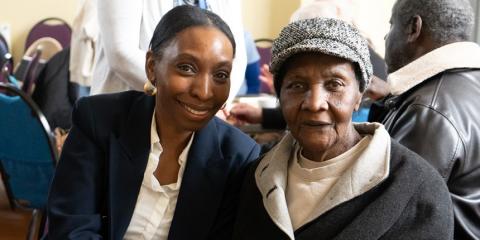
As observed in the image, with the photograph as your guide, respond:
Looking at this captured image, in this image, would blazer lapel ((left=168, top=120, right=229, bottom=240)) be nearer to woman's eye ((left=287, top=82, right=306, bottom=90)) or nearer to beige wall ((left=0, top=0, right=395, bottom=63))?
woman's eye ((left=287, top=82, right=306, bottom=90))

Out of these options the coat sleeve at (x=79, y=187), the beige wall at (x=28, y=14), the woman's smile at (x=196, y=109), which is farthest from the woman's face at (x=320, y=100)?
the beige wall at (x=28, y=14)

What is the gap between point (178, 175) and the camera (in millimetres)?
1422

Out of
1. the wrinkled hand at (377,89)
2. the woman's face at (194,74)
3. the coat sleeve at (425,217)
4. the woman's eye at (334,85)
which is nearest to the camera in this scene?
the coat sleeve at (425,217)

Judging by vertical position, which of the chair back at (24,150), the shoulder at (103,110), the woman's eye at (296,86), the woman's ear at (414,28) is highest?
the woman's eye at (296,86)

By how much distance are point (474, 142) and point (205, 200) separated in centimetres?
68

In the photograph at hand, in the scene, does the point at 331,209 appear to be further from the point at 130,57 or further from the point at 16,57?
the point at 16,57

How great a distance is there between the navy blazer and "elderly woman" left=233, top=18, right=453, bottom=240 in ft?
0.46

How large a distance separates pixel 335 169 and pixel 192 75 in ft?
1.26

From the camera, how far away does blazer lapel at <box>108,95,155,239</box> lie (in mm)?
1363

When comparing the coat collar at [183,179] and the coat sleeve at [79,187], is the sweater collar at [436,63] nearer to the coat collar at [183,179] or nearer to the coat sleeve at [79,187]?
the coat collar at [183,179]

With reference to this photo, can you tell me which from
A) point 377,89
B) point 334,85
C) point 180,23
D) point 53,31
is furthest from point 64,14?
point 334,85

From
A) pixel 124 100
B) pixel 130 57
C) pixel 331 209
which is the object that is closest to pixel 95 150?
pixel 124 100

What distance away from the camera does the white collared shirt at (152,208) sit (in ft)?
4.54

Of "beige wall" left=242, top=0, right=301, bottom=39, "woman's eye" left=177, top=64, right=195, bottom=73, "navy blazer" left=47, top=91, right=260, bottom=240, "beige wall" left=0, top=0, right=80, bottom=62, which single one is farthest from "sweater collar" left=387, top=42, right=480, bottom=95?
"beige wall" left=0, top=0, right=80, bottom=62
